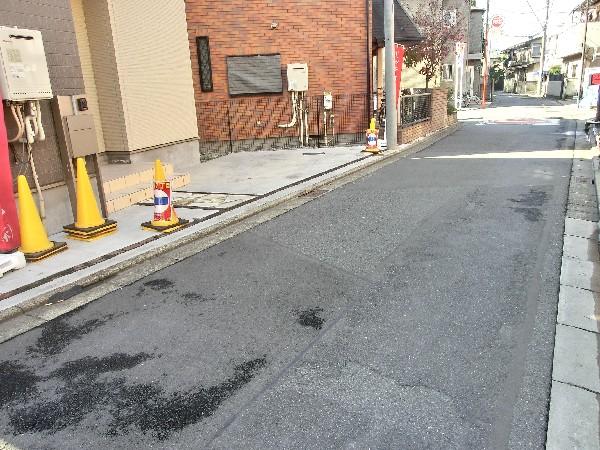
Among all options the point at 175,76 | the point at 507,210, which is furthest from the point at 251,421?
the point at 175,76

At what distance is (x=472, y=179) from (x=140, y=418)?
8.08 meters

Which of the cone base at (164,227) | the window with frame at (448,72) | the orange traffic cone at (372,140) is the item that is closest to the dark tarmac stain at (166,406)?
the cone base at (164,227)

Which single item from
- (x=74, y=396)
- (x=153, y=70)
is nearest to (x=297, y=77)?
(x=153, y=70)

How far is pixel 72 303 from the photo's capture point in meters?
4.47

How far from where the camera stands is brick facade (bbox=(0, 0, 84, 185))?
5.82m

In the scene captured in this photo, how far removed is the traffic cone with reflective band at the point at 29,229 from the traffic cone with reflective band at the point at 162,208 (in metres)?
1.36

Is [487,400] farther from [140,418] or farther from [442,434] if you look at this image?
[140,418]

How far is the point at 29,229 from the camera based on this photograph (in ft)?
18.0

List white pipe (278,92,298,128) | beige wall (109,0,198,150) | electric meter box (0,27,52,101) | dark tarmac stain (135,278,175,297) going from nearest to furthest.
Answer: dark tarmac stain (135,278,175,297), electric meter box (0,27,52,101), beige wall (109,0,198,150), white pipe (278,92,298,128)

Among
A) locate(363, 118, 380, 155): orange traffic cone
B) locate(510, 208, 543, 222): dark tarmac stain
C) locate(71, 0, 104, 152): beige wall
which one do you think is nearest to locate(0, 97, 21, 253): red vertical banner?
locate(71, 0, 104, 152): beige wall

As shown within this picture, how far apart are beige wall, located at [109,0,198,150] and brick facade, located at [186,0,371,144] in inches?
113

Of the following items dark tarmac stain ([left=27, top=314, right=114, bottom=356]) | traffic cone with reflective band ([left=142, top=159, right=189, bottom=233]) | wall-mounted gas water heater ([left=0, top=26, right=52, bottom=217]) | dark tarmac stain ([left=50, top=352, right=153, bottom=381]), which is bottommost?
dark tarmac stain ([left=50, top=352, right=153, bottom=381])

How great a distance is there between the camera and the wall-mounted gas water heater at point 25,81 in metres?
5.19

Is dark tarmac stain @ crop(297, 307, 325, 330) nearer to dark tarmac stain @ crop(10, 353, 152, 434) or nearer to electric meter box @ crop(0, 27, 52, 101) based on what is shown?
dark tarmac stain @ crop(10, 353, 152, 434)
